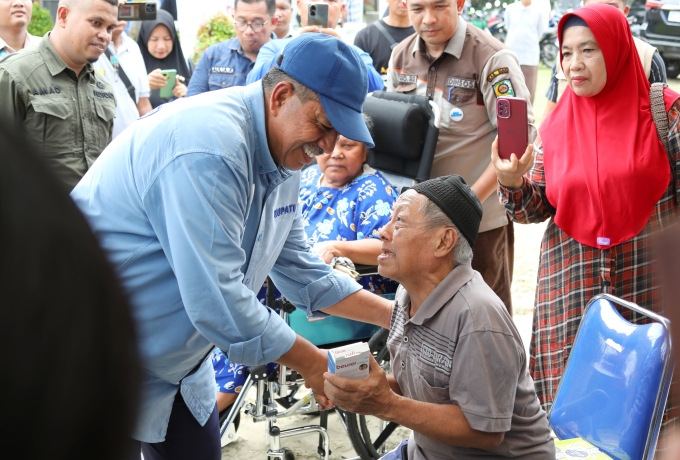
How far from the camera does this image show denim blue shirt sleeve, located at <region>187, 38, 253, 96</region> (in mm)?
5039

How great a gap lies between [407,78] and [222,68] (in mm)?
1835

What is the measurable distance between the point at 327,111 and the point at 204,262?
48cm

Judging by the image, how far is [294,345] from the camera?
1897 mm

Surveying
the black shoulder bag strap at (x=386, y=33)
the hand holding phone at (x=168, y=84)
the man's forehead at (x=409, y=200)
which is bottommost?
the hand holding phone at (x=168, y=84)

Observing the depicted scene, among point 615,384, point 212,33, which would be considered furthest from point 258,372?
point 212,33

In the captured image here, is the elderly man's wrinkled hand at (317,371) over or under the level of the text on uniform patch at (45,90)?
under

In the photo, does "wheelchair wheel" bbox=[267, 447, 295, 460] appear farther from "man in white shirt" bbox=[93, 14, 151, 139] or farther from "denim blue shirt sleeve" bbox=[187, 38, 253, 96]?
"denim blue shirt sleeve" bbox=[187, 38, 253, 96]

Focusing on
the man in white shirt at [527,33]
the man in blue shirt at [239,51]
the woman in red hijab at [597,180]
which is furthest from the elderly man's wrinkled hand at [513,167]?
the man in white shirt at [527,33]

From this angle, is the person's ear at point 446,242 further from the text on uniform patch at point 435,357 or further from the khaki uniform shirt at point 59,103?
the khaki uniform shirt at point 59,103

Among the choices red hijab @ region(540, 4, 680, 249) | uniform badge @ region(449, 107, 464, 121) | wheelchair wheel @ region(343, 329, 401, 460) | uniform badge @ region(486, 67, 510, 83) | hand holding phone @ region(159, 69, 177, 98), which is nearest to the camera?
red hijab @ region(540, 4, 680, 249)

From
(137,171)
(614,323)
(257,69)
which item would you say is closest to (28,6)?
Answer: (257,69)

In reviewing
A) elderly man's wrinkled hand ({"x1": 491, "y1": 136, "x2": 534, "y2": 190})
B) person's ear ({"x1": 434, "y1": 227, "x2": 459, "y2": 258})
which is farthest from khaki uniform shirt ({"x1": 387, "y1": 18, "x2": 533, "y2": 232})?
person's ear ({"x1": 434, "y1": 227, "x2": 459, "y2": 258})

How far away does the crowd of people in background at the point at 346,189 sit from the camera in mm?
1727

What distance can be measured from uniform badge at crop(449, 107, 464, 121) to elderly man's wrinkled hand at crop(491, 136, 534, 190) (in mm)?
581
